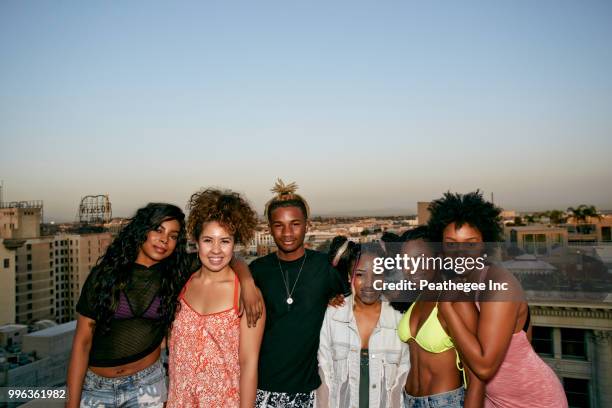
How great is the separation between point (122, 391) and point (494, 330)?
8.87 ft

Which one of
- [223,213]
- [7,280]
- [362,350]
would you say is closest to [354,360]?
[362,350]

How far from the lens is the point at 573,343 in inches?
579

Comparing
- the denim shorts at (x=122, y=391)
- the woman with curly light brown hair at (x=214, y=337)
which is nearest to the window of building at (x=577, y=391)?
the woman with curly light brown hair at (x=214, y=337)

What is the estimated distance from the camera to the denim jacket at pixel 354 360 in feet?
11.0

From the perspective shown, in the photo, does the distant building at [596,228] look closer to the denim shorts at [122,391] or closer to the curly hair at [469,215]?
the curly hair at [469,215]

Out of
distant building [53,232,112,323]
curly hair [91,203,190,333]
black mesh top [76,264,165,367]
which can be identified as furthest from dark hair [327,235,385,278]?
distant building [53,232,112,323]

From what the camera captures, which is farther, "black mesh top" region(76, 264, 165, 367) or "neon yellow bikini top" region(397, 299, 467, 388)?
"black mesh top" region(76, 264, 165, 367)

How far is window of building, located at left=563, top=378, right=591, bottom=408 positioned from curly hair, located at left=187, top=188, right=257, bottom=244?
15.3 metres

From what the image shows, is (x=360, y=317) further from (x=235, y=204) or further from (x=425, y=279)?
(x=235, y=204)

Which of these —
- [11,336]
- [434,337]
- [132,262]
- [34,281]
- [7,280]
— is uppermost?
[132,262]

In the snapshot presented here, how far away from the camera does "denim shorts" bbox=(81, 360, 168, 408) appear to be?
10.2 feet

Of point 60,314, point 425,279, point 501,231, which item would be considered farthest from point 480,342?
point 60,314

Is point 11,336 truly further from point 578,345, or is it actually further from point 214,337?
point 214,337

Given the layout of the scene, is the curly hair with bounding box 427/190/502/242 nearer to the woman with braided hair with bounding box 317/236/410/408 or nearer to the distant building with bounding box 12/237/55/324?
the woman with braided hair with bounding box 317/236/410/408
